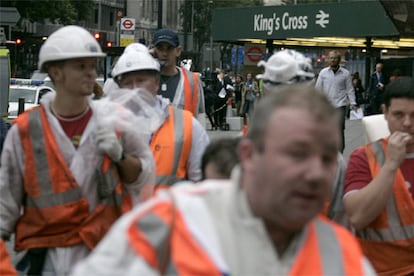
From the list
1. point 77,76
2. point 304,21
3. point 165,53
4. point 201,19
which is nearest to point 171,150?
point 77,76

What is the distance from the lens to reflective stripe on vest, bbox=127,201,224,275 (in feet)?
7.92

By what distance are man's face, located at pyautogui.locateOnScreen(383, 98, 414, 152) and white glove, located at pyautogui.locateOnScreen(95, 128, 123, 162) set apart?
125cm

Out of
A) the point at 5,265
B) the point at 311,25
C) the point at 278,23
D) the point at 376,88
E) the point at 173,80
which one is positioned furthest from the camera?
the point at 278,23

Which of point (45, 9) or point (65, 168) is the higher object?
point (45, 9)

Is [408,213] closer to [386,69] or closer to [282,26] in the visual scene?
[386,69]

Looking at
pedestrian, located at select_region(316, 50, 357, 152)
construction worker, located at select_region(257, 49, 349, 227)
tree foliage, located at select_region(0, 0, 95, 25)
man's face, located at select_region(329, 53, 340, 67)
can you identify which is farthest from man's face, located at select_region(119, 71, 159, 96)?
tree foliage, located at select_region(0, 0, 95, 25)

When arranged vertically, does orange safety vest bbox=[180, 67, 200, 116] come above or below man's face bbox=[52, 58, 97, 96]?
below

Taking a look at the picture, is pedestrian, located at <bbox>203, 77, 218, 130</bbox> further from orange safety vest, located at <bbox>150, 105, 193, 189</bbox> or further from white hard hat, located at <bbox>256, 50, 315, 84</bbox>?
white hard hat, located at <bbox>256, 50, 315, 84</bbox>

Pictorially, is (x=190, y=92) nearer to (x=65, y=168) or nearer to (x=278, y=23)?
(x=65, y=168)

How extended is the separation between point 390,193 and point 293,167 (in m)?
2.23

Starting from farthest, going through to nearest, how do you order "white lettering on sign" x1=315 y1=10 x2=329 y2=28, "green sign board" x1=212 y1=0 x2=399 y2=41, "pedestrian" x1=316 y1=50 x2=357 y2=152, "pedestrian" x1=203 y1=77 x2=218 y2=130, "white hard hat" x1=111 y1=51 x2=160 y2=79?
"white lettering on sign" x1=315 y1=10 x2=329 y2=28 → "green sign board" x1=212 y1=0 x2=399 y2=41 → "pedestrian" x1=203 y1=77 x2=218 y2=130 → "pedestrian" x1=316 y1=50 x2=357 y2=152 → "white hard hat" x1=111 y1=51 x2=160 y2=79

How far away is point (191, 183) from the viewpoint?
4.94m

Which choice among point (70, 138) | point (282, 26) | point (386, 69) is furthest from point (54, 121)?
point (282, 26)

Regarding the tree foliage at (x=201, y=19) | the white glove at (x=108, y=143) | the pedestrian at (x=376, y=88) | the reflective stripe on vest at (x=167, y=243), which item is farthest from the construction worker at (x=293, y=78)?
the tree foliage at (x=201, y=19)
